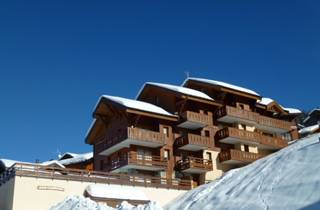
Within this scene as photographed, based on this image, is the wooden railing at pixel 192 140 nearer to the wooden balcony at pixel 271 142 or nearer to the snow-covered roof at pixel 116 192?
the wooden balcony at pixel 271 142

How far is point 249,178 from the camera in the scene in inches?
867

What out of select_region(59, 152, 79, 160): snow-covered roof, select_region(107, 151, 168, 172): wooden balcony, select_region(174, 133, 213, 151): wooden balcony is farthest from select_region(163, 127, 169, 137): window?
select_region(59, 152, 79, 160): snow-covered roof

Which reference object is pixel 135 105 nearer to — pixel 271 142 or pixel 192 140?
pixel 192 140

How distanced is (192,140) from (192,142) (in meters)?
0.20

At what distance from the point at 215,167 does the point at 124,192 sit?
1149cm

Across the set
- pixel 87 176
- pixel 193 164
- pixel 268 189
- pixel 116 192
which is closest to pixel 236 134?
pixel 193 164

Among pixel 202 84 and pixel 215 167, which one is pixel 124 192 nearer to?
pixel 215 167

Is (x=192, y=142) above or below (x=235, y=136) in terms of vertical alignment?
below

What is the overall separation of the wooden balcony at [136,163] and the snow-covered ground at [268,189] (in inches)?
335

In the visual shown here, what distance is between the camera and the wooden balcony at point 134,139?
3406cm

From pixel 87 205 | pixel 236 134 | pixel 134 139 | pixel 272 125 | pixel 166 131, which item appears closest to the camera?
pixel 87 205

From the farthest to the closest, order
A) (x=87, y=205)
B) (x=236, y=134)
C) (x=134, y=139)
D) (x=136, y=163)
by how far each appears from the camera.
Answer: (x=236, y=134), (x=134, y=139), (x=136, y=163), (x=87, y=205)

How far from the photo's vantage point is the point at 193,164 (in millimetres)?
35500

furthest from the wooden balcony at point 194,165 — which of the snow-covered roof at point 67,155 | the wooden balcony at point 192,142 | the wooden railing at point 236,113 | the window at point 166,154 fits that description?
the snow-covered roof at point 67,155
